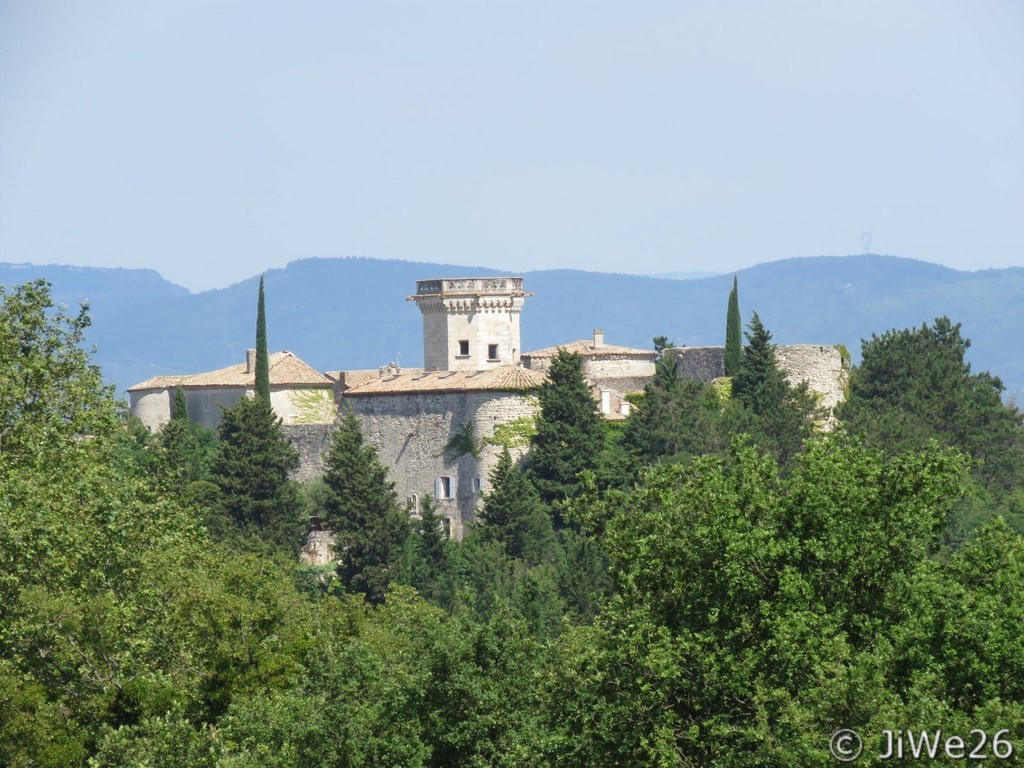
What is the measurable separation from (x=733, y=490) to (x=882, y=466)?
150cm

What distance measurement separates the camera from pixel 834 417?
60.5 meters

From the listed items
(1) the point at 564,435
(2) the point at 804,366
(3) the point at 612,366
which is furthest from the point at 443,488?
(2) the point at 804,366

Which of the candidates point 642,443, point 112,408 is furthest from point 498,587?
point 112,408

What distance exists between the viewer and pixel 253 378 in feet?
228

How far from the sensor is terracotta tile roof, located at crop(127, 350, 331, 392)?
226 feet

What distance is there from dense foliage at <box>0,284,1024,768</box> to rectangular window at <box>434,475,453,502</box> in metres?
25.4

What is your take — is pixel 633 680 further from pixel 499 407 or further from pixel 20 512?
pixel 499 407

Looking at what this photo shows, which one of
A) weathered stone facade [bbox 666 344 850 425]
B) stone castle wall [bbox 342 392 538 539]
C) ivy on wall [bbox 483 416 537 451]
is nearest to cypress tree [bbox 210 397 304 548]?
stone castle wall [bbox 342 392 538 539]

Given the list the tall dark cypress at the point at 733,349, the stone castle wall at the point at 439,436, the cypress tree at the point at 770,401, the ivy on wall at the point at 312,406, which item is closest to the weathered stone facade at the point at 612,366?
the tall dark cypress at the point at 733,349

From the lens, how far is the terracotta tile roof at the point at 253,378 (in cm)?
6874

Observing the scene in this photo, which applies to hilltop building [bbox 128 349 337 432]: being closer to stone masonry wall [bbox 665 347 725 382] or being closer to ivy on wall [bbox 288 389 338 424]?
ivy on wall [bbox 288 389 338 424]

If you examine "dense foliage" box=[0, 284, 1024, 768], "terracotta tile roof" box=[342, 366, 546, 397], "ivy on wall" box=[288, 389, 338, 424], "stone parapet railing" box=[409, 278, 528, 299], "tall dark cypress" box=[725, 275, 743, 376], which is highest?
"stone parapet railing" box=[409, 278, 528, 299]

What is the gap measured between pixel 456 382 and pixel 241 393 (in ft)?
34.9

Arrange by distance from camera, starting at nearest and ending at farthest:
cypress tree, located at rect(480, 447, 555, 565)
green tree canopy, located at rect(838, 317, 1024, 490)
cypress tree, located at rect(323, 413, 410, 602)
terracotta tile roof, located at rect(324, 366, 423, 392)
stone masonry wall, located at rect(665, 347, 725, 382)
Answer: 1. cypress tree, located at rect(480, 447, 555, 565)
2. cypress tree, located at rect(323, 413, 410, 602)
3. green tree canopy, located at rect(838, 317, 1024, 490)
4. stone masonry wall, located at rect(665, 347, 725, 382)
5. terracotta tile roof, located at rect(324, 366, 423, 392)
